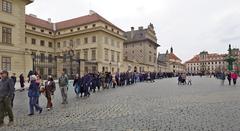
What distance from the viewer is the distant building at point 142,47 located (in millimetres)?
82625

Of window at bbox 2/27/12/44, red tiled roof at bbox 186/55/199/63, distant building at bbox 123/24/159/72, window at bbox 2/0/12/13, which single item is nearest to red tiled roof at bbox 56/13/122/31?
distant building at bbox 123/24/159/72

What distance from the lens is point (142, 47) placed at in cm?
8338

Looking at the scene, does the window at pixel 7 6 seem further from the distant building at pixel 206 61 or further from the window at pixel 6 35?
the distant building at pixel 206 61

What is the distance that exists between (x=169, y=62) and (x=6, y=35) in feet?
328

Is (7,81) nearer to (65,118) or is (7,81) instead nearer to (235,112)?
(65,118)

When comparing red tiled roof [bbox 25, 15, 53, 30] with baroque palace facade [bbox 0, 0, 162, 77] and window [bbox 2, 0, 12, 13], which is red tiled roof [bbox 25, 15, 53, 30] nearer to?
baroque palace facade [bbox 0, 0, 162, 77]

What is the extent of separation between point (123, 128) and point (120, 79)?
2175 cm

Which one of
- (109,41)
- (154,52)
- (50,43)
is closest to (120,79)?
(109,41)

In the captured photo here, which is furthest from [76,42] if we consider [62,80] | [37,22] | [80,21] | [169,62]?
[169,62]

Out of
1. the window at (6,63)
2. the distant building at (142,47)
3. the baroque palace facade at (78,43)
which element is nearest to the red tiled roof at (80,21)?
the baroque palace facade at (78,43)

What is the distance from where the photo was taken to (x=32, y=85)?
401 inches

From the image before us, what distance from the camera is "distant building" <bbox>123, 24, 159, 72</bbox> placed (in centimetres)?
8262

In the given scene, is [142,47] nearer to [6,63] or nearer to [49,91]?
[6,63]

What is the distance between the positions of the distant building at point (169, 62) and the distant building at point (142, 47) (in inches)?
589
